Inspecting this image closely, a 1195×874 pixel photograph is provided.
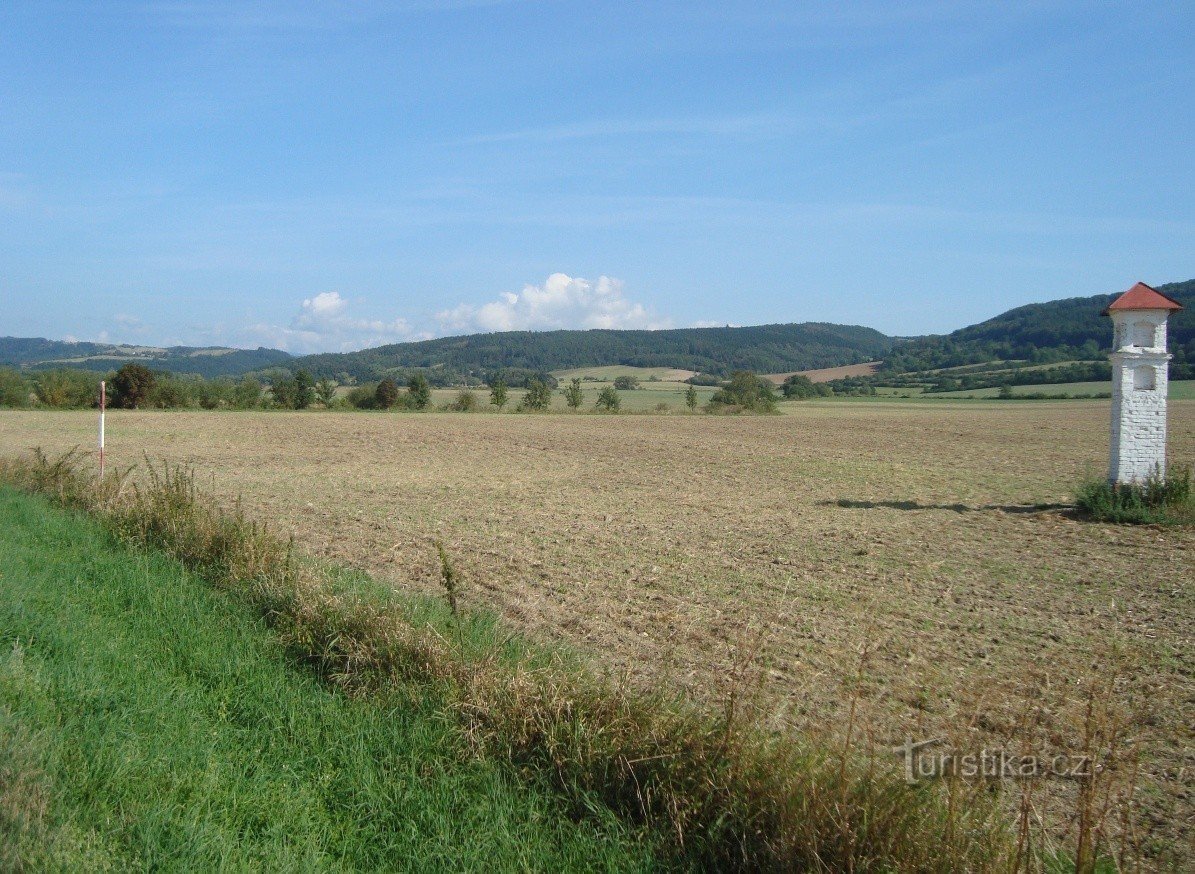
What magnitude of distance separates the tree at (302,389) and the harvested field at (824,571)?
4490 centimetres

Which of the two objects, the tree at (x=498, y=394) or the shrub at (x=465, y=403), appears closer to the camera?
the tree at (x=498, y=394)

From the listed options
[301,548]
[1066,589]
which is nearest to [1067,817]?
[1066,589]

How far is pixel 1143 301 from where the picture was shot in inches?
590

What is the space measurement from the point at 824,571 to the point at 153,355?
197037 mm

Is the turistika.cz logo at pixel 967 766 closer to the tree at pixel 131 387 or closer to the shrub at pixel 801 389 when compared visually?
the tree at pixel 131 387

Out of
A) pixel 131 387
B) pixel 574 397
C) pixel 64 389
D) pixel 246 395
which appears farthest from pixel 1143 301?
pixel 64 389

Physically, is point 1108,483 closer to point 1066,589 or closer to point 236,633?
point 1066,589

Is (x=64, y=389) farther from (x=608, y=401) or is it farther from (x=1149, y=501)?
(x=1149, y=501)

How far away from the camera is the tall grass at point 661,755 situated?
3.30 meters

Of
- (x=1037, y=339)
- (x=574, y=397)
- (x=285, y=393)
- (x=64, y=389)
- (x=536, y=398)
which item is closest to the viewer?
(x=64, y=389)

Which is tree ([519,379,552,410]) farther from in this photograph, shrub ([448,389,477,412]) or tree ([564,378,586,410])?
shrub ([448,389,477,412])

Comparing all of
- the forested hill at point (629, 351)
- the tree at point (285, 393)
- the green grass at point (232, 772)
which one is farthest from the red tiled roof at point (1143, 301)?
the forested hill at point (629, 351)

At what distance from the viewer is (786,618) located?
337 inches

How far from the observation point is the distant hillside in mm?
165750
